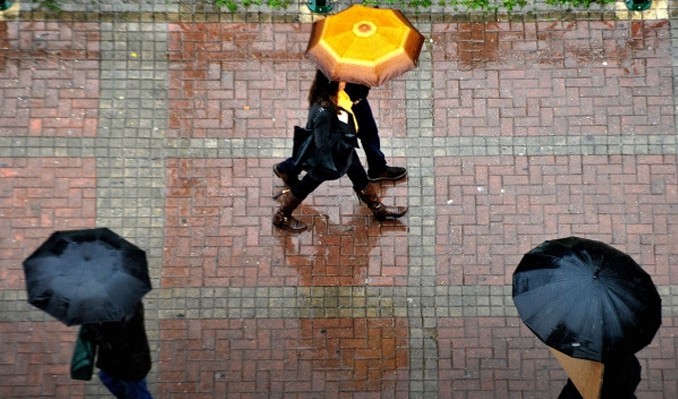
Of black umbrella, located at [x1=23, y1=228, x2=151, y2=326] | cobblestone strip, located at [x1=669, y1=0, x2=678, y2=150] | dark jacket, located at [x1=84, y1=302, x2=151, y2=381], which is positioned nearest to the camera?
black umbrella, located at [x1=23, y1=228, x2=151, y2=326]

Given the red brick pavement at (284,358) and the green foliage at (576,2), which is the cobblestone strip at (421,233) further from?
the green foliage at (576,2)

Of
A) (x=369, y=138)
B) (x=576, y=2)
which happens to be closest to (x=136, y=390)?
(x=369, y=138)

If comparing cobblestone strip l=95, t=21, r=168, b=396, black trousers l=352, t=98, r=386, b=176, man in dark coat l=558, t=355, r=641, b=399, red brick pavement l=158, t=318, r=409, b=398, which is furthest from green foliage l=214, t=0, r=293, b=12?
man in dark coat l=558, t=355, r=641, b=399

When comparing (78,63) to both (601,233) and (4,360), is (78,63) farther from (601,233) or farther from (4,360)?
(601,233)

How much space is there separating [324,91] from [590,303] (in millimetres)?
2648

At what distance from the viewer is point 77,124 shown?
8.88m

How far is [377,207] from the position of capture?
27.2 ft

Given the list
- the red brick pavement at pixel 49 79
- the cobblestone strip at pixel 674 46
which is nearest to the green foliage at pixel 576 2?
the cobblestone strip at pixel 674 46

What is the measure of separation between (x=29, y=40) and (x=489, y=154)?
491 cm

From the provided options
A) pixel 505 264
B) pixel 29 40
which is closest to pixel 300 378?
pixel 505 264

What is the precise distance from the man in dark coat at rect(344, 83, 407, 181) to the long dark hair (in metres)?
0.22

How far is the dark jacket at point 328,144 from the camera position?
6.93 m

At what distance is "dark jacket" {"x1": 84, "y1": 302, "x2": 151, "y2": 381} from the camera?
6.21 meters

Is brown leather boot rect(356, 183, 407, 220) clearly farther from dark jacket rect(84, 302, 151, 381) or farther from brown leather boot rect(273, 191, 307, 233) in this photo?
dark jacket rect(84, 302, 151, 381)
